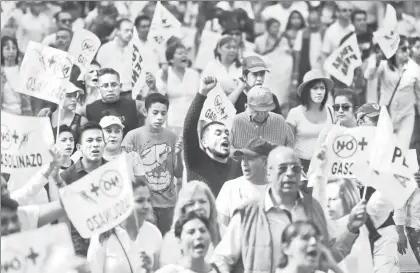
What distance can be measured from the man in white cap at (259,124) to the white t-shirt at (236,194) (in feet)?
3.35

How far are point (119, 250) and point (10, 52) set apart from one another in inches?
225

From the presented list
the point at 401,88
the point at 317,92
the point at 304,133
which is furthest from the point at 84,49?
the point at 401,88

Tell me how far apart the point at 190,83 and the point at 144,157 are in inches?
123

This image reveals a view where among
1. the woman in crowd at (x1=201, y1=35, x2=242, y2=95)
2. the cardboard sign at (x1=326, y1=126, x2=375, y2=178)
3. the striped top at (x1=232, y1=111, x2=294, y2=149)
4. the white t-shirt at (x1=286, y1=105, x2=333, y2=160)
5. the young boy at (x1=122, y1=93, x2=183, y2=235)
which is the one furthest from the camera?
the woman in crowd at (x1=201, y1=35, x2=242, y2=95)

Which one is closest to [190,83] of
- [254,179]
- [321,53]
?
[321,53]

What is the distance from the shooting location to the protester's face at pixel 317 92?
55.1 feet

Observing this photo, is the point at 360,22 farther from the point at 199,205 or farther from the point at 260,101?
the point at 199,205

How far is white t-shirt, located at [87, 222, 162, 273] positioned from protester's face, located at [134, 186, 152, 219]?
20cm

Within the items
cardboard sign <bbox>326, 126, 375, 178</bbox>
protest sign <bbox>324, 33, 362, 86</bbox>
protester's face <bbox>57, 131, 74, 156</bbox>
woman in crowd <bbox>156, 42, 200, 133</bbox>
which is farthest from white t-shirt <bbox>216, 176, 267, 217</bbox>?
protest sign <bbox>324, 33, 362, 86</bbox>

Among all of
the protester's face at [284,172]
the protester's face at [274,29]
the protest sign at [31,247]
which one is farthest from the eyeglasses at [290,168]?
the protester's face at [274,29]

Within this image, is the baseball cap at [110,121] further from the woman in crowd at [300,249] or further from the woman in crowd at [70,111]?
the woman in crowd at [300,249]

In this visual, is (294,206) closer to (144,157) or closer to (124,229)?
(124,229)

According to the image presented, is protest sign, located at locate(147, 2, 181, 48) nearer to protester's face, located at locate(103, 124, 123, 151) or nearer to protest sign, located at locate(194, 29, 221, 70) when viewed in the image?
protest sign, located at locate(194, 29, 221, 70)

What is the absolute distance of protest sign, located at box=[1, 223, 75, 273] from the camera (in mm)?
13609
